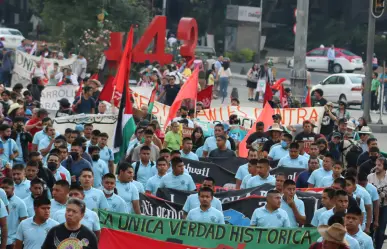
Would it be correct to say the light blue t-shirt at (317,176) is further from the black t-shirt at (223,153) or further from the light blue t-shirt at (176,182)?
the black t-shirt at (223,153)

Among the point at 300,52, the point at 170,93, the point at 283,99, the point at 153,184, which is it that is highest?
the point at 300,52

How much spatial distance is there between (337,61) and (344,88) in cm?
1422

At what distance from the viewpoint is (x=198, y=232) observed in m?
12.0

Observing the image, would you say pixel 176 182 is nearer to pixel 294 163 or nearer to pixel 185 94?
pixel 294 163

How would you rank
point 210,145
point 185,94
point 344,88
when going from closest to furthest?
point 210,145 < point 185,94 < point 344,88

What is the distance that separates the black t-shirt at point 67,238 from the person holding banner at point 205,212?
2.74 m

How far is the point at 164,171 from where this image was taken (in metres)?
14.9

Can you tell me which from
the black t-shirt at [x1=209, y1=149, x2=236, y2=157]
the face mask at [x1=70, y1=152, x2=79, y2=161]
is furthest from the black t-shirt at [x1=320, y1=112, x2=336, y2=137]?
the face mask at [x1=70, y1=152, x2=79, y2=161]

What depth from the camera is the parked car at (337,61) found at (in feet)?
170

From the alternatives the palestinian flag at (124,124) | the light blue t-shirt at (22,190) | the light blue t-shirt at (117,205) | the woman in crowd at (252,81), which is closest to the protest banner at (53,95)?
the palestinian flag at (124,124)

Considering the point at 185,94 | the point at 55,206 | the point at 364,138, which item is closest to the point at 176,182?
the point at 55,206

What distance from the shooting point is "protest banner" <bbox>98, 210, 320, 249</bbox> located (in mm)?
11914

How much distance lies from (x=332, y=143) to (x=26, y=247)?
8980mm

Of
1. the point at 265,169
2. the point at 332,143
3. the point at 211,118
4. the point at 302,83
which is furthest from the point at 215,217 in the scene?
the point at 302,83
